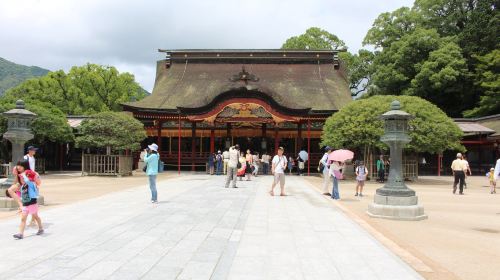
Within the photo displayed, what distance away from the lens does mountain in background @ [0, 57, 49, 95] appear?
12888 centimetres

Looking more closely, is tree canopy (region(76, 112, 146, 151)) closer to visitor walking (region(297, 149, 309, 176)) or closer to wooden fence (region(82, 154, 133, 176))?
wooden fence (region(82, 154, 133, 176))

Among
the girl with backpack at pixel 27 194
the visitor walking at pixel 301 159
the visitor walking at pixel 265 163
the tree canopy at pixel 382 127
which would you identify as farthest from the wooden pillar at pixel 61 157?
the girl with backpack at pixel 27 194

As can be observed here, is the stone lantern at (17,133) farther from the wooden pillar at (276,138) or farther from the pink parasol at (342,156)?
the wooden pillar at (276,138)

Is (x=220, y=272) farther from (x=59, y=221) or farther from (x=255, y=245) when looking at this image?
(x=59, y=221)

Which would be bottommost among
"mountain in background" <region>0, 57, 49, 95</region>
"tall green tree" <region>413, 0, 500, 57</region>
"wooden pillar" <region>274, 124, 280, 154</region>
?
"wooden pillar" <region>274, 124, 280, 154</region>

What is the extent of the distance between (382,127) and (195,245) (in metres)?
17.3

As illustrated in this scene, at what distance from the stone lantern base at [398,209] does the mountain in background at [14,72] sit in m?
136

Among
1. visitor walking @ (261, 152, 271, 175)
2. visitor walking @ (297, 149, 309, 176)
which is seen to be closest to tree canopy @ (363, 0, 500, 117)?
visitor walking @ (297, 149, 309, 176)

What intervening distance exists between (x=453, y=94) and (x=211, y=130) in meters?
25.9

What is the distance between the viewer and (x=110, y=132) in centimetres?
2512

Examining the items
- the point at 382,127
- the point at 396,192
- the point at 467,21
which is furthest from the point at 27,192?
the point at 467,21

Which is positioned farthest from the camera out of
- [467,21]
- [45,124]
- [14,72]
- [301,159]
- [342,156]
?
[14,72]

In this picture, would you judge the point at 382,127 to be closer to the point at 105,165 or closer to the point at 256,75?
the point at 105,165

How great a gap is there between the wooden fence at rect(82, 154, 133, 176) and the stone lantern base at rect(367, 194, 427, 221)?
17.5 meters
